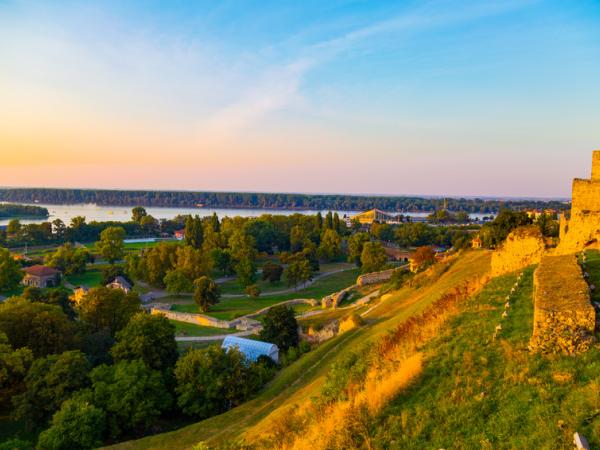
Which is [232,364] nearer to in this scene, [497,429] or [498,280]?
[498,280]

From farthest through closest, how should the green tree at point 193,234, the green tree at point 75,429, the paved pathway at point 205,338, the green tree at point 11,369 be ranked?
the green tree at point 193,234
the paved pathway at point 205,338
the green tree at point 11,369
the green tree at point 75,429

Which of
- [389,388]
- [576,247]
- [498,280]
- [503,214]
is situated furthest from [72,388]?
[503,214]

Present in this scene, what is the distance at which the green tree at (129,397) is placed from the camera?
17266mm

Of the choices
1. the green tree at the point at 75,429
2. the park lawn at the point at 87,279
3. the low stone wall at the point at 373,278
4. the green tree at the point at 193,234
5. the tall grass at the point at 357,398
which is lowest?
the park lawn at the point at 87,279

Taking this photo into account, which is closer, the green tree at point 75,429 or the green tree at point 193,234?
the green tree at point 75,429

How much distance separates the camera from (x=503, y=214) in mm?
41906

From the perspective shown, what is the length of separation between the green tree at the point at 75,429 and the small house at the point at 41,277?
39734mm

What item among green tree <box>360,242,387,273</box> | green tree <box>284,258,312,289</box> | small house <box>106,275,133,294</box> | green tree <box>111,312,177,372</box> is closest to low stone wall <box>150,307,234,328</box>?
green tree <box>111,312,177,372</box>

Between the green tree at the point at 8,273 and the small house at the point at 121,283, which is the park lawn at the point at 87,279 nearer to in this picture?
the small house at the point at 121,283

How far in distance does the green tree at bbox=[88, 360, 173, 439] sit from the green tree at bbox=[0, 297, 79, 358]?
6071 millimetres

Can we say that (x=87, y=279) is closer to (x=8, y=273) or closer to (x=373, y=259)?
(x=8, y=273)

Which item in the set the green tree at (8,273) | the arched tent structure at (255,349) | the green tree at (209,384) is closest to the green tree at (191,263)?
the green tree at (8,273)

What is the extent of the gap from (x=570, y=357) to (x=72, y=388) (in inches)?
751

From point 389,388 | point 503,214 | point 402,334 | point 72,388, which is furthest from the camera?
point 503,214
